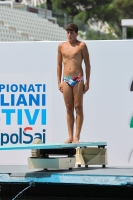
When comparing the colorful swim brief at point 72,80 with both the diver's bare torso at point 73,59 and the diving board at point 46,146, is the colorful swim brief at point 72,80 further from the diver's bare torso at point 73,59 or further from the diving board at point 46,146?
the diving board at point 46,146

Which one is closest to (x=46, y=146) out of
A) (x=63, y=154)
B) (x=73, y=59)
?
(x=63, y=154)

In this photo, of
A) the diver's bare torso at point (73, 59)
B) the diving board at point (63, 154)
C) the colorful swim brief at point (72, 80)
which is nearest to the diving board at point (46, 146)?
the diving board at point (63, 154)

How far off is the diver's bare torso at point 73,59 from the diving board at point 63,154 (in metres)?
1.03

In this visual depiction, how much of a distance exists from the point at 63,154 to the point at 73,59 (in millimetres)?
1373

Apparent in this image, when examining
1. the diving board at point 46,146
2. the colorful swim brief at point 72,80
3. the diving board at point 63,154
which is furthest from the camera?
the colorful swim brief at point 72,80

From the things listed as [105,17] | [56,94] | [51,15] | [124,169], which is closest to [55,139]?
[56,94]

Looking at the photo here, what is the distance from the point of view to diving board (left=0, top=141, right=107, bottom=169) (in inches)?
295

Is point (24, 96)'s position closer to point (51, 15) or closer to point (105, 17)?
point (51, 15)

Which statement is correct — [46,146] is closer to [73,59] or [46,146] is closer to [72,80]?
[72,80]

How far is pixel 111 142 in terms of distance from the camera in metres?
8.98

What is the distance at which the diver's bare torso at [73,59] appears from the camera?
8.53 metres

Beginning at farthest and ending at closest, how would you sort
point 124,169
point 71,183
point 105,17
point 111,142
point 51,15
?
point 105,17
point 51,15
point 111,142
point 124,169
point 71,183

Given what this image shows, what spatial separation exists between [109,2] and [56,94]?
59.6m

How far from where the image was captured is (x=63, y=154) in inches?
314
